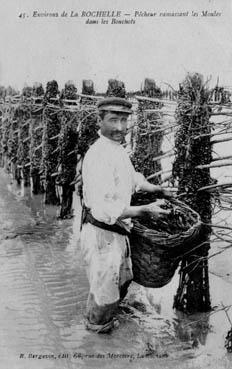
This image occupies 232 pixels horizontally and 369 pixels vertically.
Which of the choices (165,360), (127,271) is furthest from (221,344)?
(127,271)

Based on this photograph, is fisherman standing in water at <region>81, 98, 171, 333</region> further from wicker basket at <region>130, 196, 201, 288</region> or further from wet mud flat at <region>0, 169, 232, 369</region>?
wet mud flat at <region>0, 169, 232, 369</region>

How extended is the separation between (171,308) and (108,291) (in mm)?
803

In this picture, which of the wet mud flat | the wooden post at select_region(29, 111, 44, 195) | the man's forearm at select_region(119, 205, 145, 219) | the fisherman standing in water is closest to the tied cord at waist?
the fisherman standing in water

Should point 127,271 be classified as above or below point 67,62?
below

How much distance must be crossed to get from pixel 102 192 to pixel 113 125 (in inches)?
20.1

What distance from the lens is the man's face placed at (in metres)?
3.29

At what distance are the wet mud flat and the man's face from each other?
1.42 m

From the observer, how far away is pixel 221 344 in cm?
322

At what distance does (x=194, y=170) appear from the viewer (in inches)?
137

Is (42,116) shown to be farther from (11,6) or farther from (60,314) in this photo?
(60,314)

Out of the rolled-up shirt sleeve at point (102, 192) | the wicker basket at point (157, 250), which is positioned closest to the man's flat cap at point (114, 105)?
the rolled-up shirt sleeve at point (102, 192)

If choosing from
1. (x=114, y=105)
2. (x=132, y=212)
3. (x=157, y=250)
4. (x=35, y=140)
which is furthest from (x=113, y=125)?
(x=35, y=140)

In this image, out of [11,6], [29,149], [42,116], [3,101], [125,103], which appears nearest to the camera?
[125,103]

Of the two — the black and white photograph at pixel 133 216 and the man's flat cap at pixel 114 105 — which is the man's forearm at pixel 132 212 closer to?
the black and white photograph at pixel 133 216
